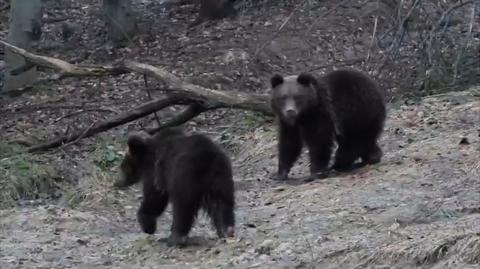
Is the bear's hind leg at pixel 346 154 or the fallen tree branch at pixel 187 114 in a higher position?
the bear's hind leg at pixel 346 154

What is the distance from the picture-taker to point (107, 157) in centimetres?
1242

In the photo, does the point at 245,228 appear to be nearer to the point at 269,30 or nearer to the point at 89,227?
the point at 89,227

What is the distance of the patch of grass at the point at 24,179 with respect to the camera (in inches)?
429

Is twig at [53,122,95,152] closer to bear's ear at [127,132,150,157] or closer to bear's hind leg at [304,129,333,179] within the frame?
bear's hind leg at [304,129,333,179]

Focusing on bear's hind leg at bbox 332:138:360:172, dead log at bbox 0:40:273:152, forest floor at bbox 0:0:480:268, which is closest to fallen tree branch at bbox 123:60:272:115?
dead log at bbox 0:40:273:152

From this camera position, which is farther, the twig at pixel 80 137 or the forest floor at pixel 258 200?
the twig at pixel 80 137

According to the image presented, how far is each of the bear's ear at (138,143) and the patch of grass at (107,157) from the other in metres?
3.72

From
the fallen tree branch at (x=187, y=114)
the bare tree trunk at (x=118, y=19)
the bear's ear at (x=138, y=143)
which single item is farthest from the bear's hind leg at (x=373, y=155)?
the bare tree trunk at (x=118, y=19)

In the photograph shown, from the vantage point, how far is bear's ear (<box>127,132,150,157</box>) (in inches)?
327

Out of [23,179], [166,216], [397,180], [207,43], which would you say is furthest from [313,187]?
[207,43]

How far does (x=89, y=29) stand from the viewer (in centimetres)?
2183

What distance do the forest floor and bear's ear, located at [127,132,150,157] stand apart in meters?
0.71

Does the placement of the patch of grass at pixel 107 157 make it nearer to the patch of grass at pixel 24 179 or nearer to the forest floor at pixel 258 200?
the forest floor at pixel 258 200

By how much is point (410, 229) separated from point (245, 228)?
163 cm
